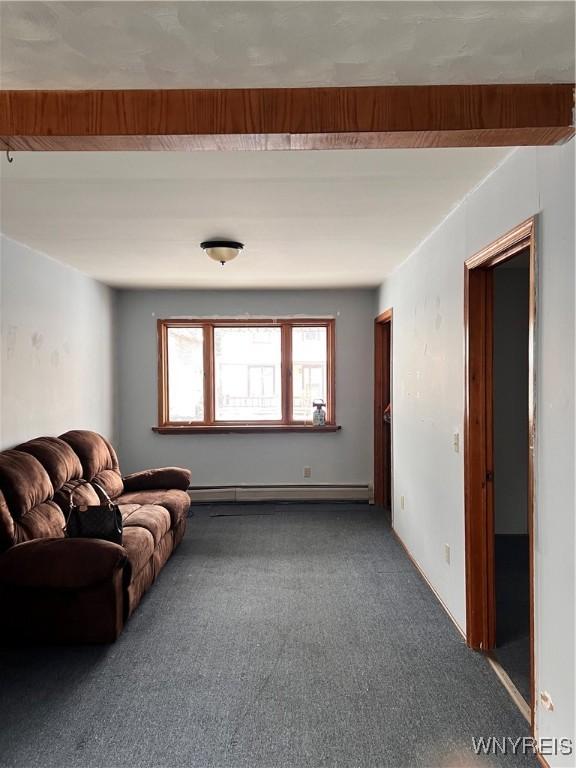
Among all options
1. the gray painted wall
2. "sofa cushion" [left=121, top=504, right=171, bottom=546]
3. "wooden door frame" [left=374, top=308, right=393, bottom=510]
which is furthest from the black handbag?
"wooden door frame" [left=374, top=308, right=393, bottom=510]

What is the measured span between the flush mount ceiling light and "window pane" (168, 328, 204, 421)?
8.63 ft

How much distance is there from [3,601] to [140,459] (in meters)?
3.30

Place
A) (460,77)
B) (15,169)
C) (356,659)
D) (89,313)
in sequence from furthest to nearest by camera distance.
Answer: (89,313) → (356,659) → (15,169) → (460,77)

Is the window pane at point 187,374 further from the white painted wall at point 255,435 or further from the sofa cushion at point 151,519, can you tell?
the sofa cushion at point 151,519

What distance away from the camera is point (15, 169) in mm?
2492

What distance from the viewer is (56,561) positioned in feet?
9.95

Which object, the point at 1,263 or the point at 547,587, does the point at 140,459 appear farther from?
the point at 547,587

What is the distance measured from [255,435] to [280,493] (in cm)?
69

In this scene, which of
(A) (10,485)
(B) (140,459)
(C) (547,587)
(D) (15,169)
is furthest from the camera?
(B) (140,459)

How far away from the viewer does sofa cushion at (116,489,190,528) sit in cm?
455

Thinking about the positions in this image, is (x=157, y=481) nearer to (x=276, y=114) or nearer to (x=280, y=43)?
(x=276, y=114)

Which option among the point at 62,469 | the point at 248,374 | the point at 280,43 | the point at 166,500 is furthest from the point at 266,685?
the point at 248,374

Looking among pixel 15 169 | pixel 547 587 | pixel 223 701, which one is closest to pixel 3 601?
pixel 223 701

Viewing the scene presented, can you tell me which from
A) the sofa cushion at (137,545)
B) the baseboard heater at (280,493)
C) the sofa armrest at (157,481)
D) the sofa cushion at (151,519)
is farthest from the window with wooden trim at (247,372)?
the sofa cushion at (137,545)
